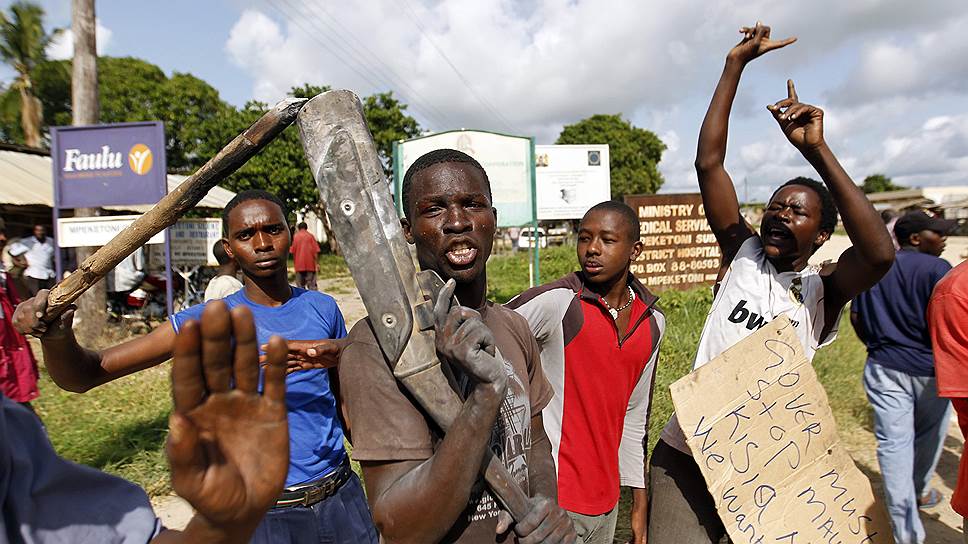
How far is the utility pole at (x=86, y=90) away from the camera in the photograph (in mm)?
7590

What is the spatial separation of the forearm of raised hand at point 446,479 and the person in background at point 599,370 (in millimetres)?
1095

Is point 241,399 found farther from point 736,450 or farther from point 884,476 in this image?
point 884,476

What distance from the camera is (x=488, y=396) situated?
3.39 feet

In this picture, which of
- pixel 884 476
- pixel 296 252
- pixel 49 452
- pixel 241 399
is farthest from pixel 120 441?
pixel 296 252

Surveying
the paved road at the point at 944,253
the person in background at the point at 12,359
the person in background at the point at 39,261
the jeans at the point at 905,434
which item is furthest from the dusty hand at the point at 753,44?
the paved road at the point at 944,253

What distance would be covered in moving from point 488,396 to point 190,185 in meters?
1.10

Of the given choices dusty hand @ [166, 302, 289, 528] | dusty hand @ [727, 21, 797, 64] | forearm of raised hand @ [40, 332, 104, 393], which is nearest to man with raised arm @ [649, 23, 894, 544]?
dusty hand @ [727, 21, 797, 64]

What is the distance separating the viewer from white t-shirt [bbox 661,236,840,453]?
2.08 m

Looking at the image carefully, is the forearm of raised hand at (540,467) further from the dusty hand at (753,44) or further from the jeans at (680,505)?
the dusty hand at (753,44)

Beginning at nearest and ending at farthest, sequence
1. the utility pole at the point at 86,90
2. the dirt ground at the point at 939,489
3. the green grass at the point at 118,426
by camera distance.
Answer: the dirt ground at the point at 939,489, the green grass at the point at 118,426, the utility pole at the point at 86,90

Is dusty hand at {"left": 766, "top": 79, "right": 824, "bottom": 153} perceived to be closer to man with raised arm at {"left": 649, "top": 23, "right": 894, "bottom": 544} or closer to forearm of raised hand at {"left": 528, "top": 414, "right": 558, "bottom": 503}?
man with raised arm at {"left": 649, "top": 23, "right": 894, "bottom": 544}

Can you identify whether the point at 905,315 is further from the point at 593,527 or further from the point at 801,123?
the point at 593,527

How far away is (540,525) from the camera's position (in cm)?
118

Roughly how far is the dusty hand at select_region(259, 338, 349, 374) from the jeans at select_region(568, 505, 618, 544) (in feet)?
3.56
